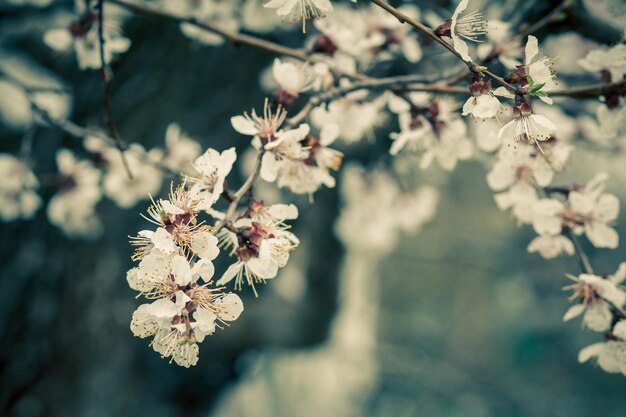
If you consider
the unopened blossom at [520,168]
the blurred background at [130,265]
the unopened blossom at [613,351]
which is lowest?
the blurred background at [130,265]

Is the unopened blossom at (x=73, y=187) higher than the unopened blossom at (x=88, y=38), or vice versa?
the unopened blossom at (x=88, y=38)

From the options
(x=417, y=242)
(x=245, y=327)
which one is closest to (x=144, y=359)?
(x=245, y=327)

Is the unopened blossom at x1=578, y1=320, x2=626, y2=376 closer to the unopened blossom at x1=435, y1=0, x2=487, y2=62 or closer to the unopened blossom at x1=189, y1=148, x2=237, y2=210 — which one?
the unopened blossom at x1=435, y1=0, x2=487, y2=62

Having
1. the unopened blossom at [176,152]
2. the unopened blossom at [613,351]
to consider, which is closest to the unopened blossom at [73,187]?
the unopened blossom at [176,152]

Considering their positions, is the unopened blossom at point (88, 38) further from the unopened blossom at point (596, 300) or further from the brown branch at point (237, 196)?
the unopened blossom at point (596, 300)

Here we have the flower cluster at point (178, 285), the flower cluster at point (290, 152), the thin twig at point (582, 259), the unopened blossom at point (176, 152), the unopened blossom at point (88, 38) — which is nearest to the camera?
the flower cluster at point (178, 285)

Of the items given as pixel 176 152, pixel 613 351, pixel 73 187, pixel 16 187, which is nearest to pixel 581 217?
pixel 613 351
